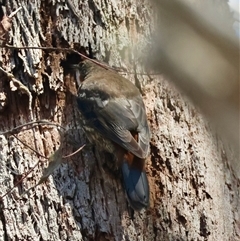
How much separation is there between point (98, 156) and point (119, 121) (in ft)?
1.02

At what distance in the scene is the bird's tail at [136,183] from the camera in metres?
3.52

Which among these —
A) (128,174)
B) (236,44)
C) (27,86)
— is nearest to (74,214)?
(128,174)

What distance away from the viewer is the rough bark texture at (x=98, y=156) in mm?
3539

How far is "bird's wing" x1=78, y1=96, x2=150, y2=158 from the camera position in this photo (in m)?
3.71

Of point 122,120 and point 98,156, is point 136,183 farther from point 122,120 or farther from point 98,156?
point 122,120

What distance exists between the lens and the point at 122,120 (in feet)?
13.0

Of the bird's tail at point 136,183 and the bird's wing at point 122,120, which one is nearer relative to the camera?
the bird's tail at point 136,183

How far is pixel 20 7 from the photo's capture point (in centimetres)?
373

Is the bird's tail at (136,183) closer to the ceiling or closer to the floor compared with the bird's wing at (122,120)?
closer to the floor

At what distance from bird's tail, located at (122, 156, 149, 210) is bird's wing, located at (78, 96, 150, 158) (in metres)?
0.09

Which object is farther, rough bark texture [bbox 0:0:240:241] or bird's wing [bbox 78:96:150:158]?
bird's wing [bbox 78:96:150:158]

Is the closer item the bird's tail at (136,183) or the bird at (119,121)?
the bird's tail at (136,183)

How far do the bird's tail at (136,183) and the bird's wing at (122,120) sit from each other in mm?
89

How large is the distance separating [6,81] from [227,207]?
1456 mm
